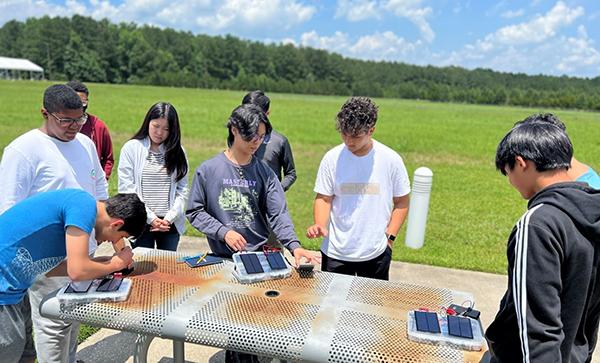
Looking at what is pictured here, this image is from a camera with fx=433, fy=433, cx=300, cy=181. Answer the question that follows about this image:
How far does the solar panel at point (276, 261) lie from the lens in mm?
2600

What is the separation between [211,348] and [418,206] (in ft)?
12.3

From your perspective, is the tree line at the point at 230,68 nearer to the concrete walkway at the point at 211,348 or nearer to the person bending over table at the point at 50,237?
the concrete walkway at the point at 211,348

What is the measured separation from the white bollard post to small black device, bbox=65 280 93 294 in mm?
4783

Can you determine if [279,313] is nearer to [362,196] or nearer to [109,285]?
[109,285]

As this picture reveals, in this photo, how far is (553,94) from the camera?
81.2 meters

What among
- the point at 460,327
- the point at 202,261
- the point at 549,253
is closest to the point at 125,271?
the point at 202,261

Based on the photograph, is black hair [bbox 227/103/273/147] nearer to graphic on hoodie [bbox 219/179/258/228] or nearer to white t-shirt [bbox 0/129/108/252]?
graphic on hoodie [bbox 219/179/258/228]

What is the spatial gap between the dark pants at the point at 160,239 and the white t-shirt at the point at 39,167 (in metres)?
0.83

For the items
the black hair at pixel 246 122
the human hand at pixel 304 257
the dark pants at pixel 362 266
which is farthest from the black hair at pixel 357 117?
the dark pants at pixel 362 266

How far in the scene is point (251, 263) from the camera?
8.49 ft

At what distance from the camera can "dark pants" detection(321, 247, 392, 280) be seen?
321cm

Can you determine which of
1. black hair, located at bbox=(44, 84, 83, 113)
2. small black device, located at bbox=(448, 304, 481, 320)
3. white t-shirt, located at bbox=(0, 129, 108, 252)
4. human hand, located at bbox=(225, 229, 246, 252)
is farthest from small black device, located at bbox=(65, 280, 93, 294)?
small black device, located at bbox=(448, 304, 481, 320)

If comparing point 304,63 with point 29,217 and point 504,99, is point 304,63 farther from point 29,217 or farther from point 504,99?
point 29,217

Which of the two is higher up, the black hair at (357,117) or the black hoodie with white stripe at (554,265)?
the black hair at (357,117)
